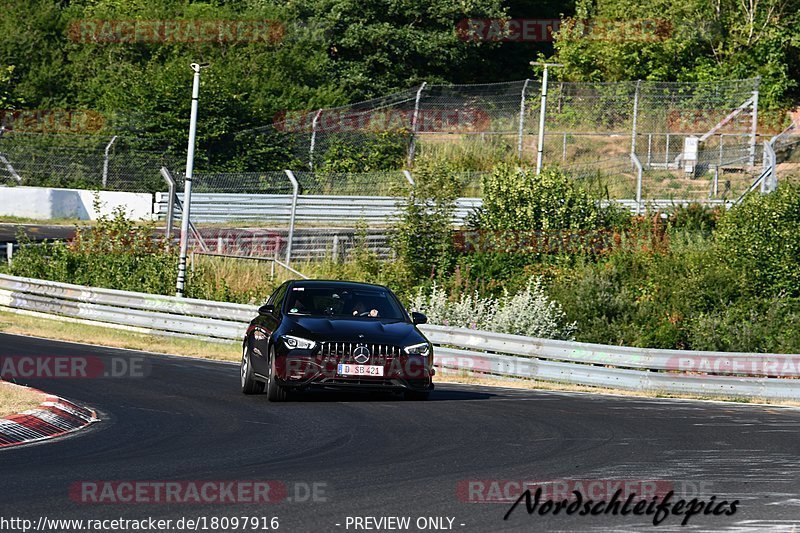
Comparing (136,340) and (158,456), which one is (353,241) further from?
(158,456)

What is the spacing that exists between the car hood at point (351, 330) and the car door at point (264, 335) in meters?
0.34

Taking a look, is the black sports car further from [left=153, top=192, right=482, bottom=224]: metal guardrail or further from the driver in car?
[left=153, top=192, right=482, bottom=224]: metal guardrail

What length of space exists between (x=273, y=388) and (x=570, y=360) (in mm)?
6922

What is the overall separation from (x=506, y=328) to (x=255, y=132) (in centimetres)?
2518

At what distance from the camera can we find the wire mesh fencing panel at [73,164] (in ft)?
149

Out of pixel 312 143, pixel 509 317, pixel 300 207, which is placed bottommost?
pixel 509 317

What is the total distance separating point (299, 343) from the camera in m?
14.6

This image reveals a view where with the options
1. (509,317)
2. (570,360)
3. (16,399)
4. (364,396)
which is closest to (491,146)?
(509,317)

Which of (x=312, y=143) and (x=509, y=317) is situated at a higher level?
(x=312, y=143)

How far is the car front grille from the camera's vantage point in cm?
1457

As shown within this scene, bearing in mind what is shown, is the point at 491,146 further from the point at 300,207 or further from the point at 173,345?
→ the point at 173,345

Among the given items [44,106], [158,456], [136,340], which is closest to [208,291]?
[136,340]

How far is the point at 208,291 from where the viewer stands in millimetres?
31016

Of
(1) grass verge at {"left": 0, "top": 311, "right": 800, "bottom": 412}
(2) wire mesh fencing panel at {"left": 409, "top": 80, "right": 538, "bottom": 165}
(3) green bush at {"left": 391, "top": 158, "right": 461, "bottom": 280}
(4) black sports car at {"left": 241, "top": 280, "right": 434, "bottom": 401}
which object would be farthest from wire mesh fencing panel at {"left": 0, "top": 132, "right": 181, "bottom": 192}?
(4) black sports car at {"left": 241, "top": 280, "right": 434, "bottom": 401}
